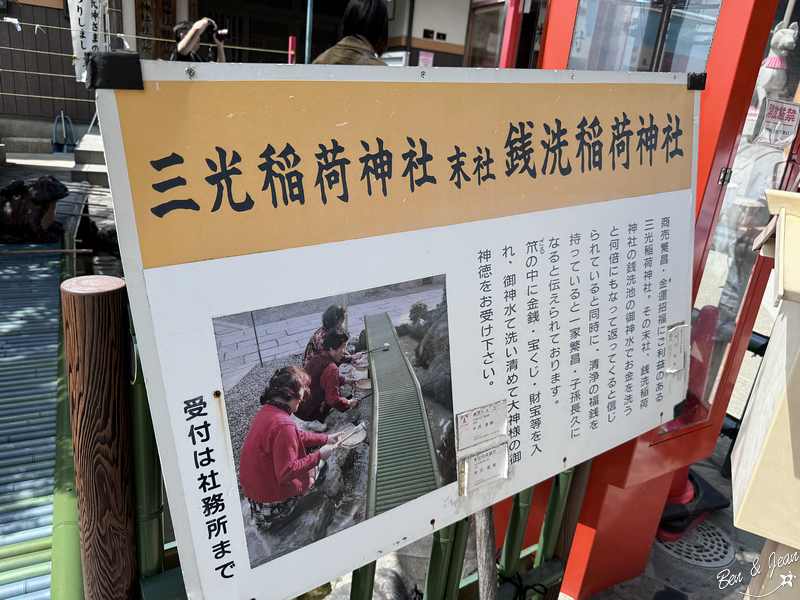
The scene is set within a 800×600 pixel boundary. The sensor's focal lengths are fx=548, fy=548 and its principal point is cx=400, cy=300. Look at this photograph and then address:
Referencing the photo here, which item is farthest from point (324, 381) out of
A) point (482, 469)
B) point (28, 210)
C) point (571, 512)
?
point (28, 210)

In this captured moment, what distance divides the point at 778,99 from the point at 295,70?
7.47 ft

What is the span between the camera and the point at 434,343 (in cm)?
120

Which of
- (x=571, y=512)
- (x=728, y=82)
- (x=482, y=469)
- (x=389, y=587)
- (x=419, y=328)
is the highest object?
(x=728, y=82)

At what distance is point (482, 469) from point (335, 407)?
Answer: 1.45 ft

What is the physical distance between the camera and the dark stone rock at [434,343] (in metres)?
1.18

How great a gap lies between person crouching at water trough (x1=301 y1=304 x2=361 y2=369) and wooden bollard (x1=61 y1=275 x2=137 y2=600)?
1.19ft

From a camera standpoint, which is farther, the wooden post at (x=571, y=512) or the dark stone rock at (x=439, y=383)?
the wooden post at (x=571, y=512)

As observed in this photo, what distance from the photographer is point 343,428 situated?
3.62ft

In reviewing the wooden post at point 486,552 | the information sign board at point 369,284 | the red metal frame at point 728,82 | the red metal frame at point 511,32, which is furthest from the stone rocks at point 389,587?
the red metal frame at point 511,32

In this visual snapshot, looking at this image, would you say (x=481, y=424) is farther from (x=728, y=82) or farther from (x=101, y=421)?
(x=728, y=82)

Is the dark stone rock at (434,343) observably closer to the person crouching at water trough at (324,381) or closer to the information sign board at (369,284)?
the information sign board at (369,284)

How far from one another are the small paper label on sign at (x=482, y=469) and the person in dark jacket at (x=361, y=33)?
1661 mm

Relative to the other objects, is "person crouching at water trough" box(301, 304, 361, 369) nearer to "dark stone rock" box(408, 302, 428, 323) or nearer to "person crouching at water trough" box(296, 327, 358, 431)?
"person crouching at water trough" box(296, 327, 358, 431)

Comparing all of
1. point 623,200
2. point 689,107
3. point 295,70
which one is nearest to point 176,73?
point 295,70
